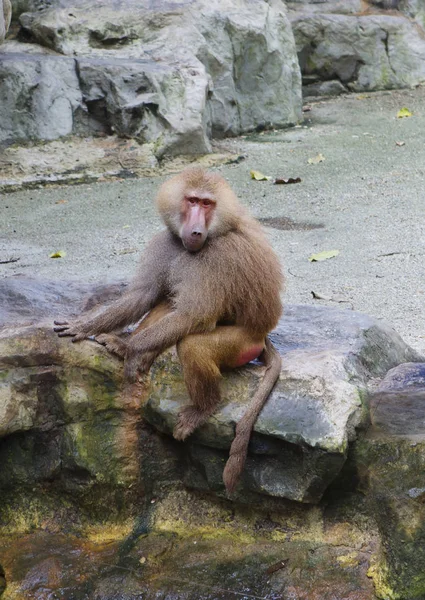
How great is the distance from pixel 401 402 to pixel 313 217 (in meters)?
4.23

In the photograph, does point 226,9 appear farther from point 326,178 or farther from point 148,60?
point 326,178

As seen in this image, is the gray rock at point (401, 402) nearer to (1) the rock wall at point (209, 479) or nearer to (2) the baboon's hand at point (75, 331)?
(1) the rock wall at point (209, 479)

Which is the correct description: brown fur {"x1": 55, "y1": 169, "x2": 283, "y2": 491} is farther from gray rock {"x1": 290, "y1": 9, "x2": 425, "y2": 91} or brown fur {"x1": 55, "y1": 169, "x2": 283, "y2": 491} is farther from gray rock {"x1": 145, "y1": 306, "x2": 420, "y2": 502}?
gray rock {"x1": 290, "y1": 9, "x2": 425, "y2": 91}

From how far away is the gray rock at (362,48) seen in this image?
11.5 meters

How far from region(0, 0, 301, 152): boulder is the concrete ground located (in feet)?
1.62

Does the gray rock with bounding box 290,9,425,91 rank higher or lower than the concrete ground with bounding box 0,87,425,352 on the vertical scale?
higher

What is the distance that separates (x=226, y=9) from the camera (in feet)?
32.9

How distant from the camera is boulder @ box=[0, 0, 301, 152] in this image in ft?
28.6

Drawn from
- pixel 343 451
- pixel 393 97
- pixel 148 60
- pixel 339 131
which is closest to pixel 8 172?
pixel 148 60

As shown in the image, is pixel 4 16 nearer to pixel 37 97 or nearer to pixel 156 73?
pixel 37 97

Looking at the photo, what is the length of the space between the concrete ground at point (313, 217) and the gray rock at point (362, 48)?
1.27 m

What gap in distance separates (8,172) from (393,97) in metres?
5.31

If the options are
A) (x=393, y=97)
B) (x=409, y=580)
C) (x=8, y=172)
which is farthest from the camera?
(x=393, y=97)

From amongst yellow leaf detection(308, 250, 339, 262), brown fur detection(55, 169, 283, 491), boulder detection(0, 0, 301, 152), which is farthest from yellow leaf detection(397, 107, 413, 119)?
brown fur detection(55, 169, 283, 491)
